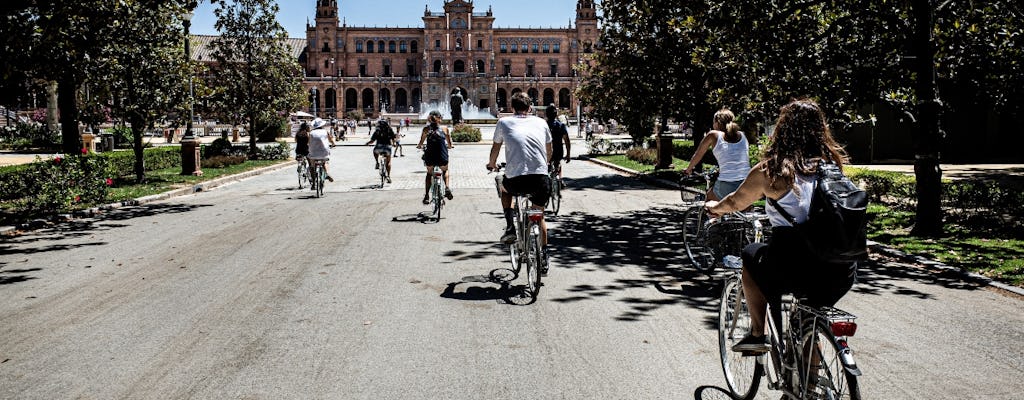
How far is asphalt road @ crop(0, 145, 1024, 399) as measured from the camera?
5.11 metres

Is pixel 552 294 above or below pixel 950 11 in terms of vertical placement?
below

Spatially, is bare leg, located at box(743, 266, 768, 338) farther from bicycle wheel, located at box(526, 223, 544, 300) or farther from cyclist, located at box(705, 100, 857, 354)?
bicycle wheel, located at box(526, 223, 544, 300)

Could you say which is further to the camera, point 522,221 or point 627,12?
point 627,12

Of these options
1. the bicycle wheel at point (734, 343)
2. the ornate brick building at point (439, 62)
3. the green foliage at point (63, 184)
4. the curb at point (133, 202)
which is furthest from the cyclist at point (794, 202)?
the ornate brick building at point (439, 62)

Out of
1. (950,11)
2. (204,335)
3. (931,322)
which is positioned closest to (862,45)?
(950,11)

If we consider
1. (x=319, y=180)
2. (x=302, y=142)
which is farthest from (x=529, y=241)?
(x=302, y=142)

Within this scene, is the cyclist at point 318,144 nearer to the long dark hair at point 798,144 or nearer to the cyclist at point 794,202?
the cyclist at point 794,202

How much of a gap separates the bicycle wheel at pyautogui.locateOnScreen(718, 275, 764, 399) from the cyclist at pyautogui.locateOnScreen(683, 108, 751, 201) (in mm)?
3814

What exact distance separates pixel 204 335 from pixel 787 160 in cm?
448

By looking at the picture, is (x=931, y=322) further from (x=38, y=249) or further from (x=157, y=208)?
(x=157, y=208)

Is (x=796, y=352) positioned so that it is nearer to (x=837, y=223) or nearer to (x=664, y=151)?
(x=837, y=223)

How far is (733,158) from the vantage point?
332 inches

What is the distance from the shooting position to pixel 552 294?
25.2ft

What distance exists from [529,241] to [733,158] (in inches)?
93.1
